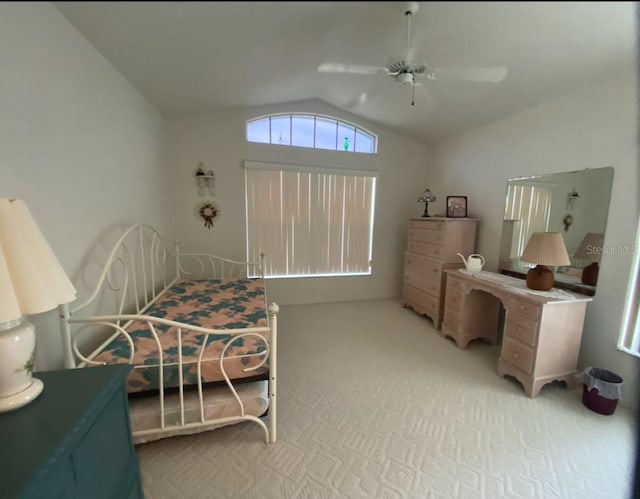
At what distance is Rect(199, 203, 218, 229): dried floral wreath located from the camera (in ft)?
10.3

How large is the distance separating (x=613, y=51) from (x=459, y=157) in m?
2.96

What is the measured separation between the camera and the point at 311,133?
11.1 ft

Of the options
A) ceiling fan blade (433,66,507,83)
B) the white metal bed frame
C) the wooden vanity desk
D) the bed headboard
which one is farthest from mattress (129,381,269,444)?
the wooden vanity desk

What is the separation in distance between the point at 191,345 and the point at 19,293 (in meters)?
0.90

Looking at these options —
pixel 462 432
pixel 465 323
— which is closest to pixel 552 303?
pixel 465 323

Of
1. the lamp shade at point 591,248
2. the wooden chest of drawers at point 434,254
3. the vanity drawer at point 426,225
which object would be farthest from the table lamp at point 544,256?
the vanity drawer at point 426,225

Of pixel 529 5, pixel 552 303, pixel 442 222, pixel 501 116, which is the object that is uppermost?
pixel 501 116

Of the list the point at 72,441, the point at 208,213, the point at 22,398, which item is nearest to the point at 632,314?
the point at 72,441

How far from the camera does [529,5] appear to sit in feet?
1.22

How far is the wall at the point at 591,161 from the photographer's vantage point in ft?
5.76

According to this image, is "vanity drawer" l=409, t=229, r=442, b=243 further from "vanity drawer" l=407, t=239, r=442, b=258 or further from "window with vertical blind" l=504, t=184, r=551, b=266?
"window with vertical blind" l=504, t=184, r=551, b=266

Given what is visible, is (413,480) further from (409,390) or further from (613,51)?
(613,51)

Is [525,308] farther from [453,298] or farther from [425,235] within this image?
[425,235]

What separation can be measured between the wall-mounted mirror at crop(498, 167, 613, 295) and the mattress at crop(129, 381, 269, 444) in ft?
8.06
